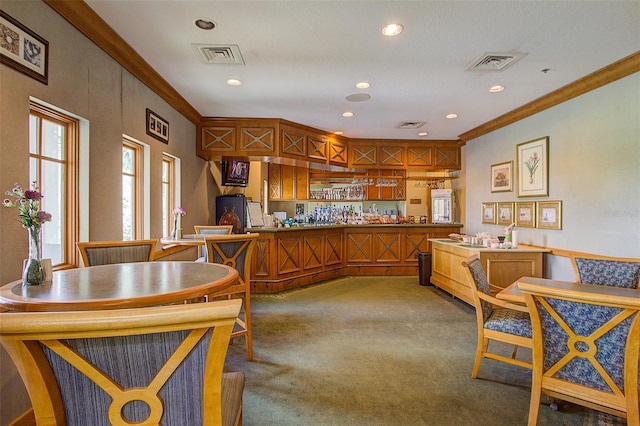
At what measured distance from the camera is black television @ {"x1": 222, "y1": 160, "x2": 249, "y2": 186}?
5.75 metres

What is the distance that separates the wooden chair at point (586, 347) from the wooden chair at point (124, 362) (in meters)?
1.49

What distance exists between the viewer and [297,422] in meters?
1.89

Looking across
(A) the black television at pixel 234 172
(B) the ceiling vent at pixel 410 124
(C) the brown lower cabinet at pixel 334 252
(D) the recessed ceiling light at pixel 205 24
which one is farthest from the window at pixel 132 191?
(B) the ceiling vent at pixel 410 124

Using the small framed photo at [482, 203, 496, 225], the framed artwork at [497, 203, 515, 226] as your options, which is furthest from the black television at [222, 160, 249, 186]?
the framed artwork at [497, 203, 515, 226]

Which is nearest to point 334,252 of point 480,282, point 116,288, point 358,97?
point 358,97

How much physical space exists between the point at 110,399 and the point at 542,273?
181 inches

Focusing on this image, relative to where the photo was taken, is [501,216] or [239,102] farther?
[501,216]

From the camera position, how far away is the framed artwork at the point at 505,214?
4.65m

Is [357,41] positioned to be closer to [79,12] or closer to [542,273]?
[79,12]

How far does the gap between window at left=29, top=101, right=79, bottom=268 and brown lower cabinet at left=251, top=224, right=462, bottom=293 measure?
104 inches

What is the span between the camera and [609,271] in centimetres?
245

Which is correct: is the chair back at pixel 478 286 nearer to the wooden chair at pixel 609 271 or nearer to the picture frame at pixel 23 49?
the wooden chair at pixel 609 271

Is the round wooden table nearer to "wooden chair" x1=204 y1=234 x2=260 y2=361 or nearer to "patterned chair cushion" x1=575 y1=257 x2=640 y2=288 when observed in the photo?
"wooden chair" x1=204 y1=234 x2=260 y2=361

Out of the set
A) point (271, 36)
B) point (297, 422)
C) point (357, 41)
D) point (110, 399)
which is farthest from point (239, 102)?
point (110, 399)
